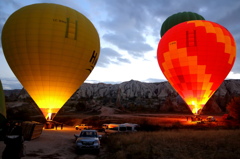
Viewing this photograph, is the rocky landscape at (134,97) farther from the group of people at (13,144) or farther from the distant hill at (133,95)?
the group of people at (13,144)

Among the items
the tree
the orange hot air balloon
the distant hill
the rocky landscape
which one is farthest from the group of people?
the distant hill

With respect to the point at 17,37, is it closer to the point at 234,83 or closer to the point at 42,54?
the point at 42,54

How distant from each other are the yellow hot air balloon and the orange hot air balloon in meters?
13.1

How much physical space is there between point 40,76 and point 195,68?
66.6 feet

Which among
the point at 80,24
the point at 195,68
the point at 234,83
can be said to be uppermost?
the point at 234,83

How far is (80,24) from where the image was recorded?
2380 cm

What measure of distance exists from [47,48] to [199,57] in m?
19.7

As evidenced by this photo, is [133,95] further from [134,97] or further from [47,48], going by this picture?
[47,48]

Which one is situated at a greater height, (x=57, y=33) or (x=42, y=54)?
(x=57, y=33)

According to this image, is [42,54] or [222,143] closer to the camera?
[222,143]

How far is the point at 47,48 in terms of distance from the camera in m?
22.3

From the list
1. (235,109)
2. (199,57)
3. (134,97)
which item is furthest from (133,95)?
(199,57)

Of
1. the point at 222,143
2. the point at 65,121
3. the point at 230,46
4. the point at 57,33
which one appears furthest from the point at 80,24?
the point at 65,121

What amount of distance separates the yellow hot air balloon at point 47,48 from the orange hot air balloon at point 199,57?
13.1 meters
